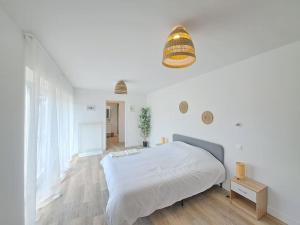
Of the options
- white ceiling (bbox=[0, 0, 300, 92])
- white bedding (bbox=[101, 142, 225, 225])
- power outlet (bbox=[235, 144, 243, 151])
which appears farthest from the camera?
power outlet (bbox=[235, 144, 243, 151])

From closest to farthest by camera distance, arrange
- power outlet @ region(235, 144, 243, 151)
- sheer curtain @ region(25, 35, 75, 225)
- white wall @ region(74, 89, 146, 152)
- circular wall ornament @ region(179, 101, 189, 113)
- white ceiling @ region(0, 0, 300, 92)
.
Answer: white ceiling @ region(0, 0, 300, 92) → sheer curtain @ region(25, 35, 75, 225) → power outlet @ region(235, 144, 243, 151) → circular wall ornament @ region(179, 101, 189, 113) → white wall @ region(74, 89, 146, 152)

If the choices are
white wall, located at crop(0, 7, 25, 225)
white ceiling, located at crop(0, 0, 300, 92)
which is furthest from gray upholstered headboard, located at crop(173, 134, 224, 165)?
white wall, located at crop(0, 7, 25, 225)

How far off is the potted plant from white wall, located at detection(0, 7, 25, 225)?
4.59m

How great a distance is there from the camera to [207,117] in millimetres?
3051

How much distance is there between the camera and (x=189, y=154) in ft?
9.41

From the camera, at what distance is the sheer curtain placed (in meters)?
1.62

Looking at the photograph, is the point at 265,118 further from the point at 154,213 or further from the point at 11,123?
the point at 11,123

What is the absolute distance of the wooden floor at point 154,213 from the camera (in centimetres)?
192

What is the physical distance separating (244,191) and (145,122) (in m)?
4.28

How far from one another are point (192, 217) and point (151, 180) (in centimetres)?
84

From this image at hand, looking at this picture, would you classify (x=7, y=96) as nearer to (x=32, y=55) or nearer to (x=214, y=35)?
(x=32, y=55)

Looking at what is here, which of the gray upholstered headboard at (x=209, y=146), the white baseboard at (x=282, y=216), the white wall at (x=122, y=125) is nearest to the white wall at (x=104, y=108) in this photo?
the white wall at (x=122, y=125)

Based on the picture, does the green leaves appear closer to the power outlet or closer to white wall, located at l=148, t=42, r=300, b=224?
white wall, located at l=148, t=42, r=300, b=224

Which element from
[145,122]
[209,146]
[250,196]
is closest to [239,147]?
[209,146]
